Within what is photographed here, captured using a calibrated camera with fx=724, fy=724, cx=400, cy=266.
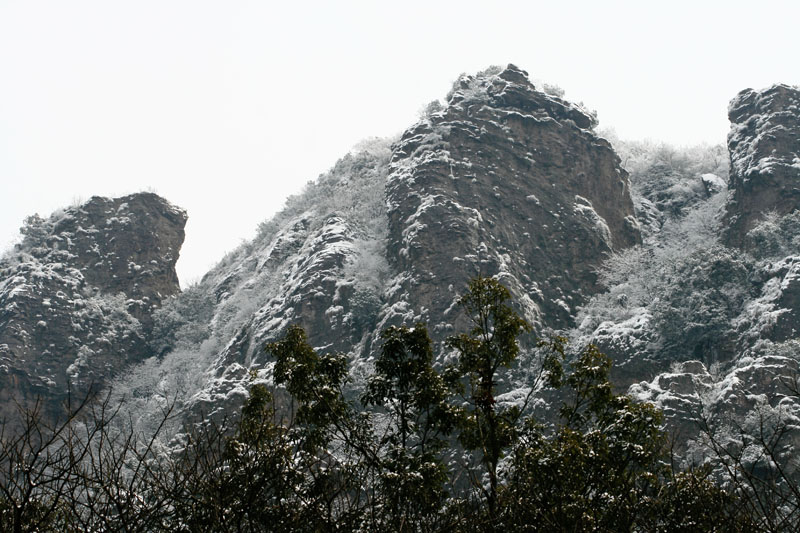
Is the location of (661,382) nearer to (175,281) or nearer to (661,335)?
(661,335)

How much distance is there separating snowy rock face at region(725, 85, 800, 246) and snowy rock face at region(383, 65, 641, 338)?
29.3 ft

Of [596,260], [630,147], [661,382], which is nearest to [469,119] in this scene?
[596,260]

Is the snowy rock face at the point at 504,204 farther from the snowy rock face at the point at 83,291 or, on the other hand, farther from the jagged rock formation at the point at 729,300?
the snowy rock face at the point at 83,291

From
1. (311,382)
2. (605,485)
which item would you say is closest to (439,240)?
(311,382)

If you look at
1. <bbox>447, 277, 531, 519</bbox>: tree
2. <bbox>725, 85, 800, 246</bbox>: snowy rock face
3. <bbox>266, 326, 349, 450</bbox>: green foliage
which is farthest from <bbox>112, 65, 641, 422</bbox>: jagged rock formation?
<bbox>266, 326, 349, 450</bbox>: green foliage

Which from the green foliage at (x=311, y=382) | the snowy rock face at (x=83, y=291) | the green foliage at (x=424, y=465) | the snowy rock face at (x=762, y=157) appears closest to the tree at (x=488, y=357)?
the green foliage at (x=424, y=465)

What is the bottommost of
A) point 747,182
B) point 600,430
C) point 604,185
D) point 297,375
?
point 600,430

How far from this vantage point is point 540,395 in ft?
125

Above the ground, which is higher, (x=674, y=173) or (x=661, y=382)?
(x=674, y=173)

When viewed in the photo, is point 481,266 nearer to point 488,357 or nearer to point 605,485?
point 488,357

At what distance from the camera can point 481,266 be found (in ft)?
158

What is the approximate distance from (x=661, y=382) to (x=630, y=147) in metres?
52.0

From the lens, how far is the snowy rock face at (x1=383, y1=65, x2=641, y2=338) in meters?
48.1

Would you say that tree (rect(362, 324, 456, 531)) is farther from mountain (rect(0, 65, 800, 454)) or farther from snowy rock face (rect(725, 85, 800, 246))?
snowy rock face (rect(725, 85, 800, 246))
